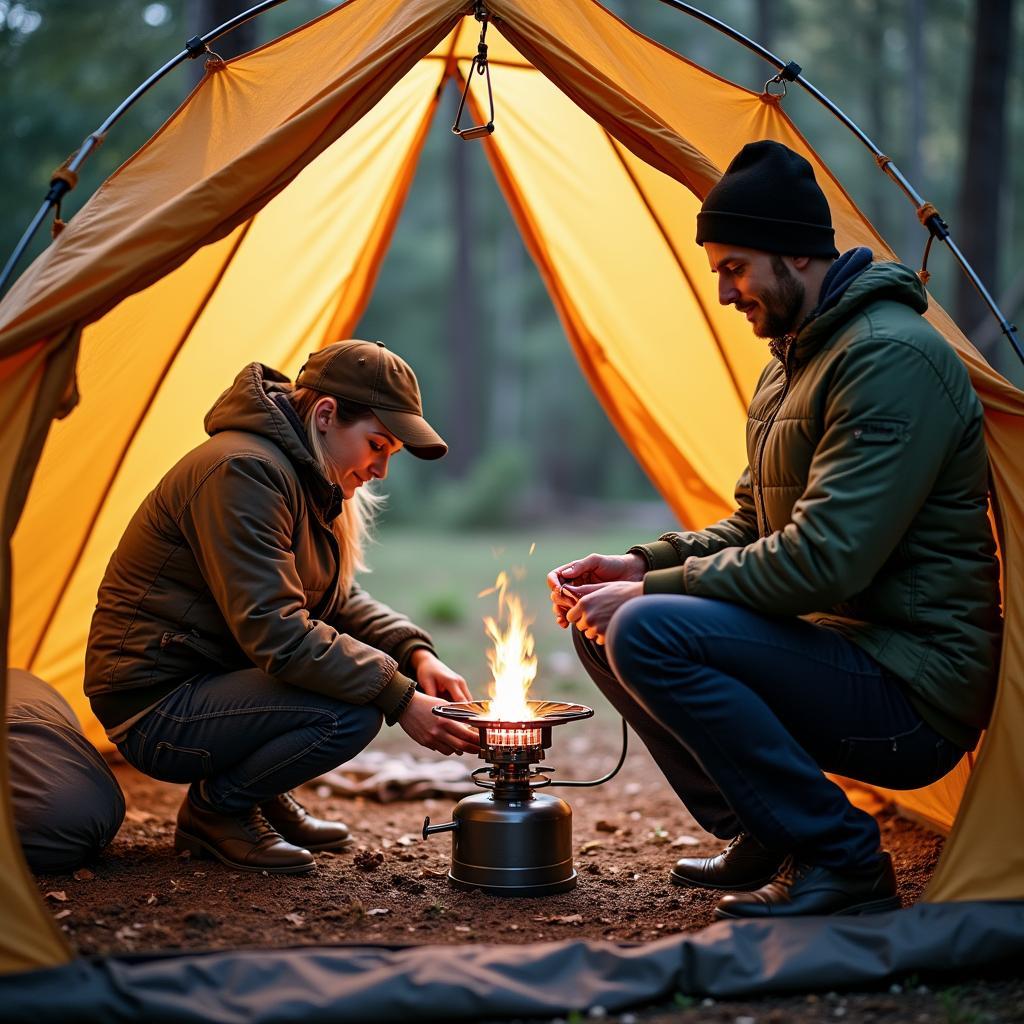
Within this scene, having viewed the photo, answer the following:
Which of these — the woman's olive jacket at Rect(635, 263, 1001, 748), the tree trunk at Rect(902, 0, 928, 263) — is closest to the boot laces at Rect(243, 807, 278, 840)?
the woman's olive jacket at Rect(635, 263, 1001, 748)

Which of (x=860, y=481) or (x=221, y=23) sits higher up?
(x=221, y=23)

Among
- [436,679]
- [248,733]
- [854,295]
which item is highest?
[854,295]

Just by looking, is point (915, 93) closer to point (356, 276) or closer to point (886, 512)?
point (356, 276)

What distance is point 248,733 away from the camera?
341 centimetres

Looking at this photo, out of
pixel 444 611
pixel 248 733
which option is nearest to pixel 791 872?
pixel 248 733

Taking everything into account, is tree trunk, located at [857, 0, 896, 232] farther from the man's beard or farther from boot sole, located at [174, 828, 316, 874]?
boot sole, located at [174, 828, 316, 874]

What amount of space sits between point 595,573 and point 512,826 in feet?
2.57

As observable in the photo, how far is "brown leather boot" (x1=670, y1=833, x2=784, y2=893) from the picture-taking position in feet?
11.0

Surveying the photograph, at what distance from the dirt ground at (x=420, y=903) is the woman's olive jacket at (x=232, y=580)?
1.69ft

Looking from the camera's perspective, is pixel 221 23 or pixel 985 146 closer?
pixel 221 23

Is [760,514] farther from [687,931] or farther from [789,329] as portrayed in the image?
[687,931]

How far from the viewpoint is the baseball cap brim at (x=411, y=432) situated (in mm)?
3492

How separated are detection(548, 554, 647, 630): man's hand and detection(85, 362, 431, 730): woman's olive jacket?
0.51 metres

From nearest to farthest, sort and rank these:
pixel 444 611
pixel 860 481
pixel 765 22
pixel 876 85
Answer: pixel 860 481, pixel 444 611, pixel 765 22, pixel 876 85
